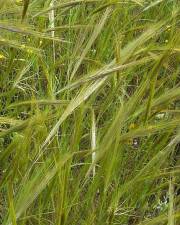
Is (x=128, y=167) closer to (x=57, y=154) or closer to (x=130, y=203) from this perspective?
(x=130, y=203)

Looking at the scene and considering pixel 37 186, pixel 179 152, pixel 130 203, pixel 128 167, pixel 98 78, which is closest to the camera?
pixel 37 186

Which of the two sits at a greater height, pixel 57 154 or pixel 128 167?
pixel 57 154

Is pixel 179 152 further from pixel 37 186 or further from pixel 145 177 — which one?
pixel 37 186

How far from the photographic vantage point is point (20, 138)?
0.83 metres

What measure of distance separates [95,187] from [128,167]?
0.26m

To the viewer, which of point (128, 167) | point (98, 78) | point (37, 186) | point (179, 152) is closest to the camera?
point (37, 186)

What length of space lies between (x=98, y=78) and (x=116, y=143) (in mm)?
115

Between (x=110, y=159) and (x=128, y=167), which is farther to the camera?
(x=128, y=167)

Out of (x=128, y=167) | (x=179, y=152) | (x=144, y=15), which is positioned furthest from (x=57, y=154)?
(x=144, y=15)

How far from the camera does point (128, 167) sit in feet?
3.71

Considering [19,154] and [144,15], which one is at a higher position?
[144,15]

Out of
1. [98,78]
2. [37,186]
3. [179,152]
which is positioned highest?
[98,78]

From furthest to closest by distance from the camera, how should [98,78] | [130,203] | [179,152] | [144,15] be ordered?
[144,15] < [179,152] < [130,203] < [98,78]

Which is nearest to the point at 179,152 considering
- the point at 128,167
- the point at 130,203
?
the point at 128,167
